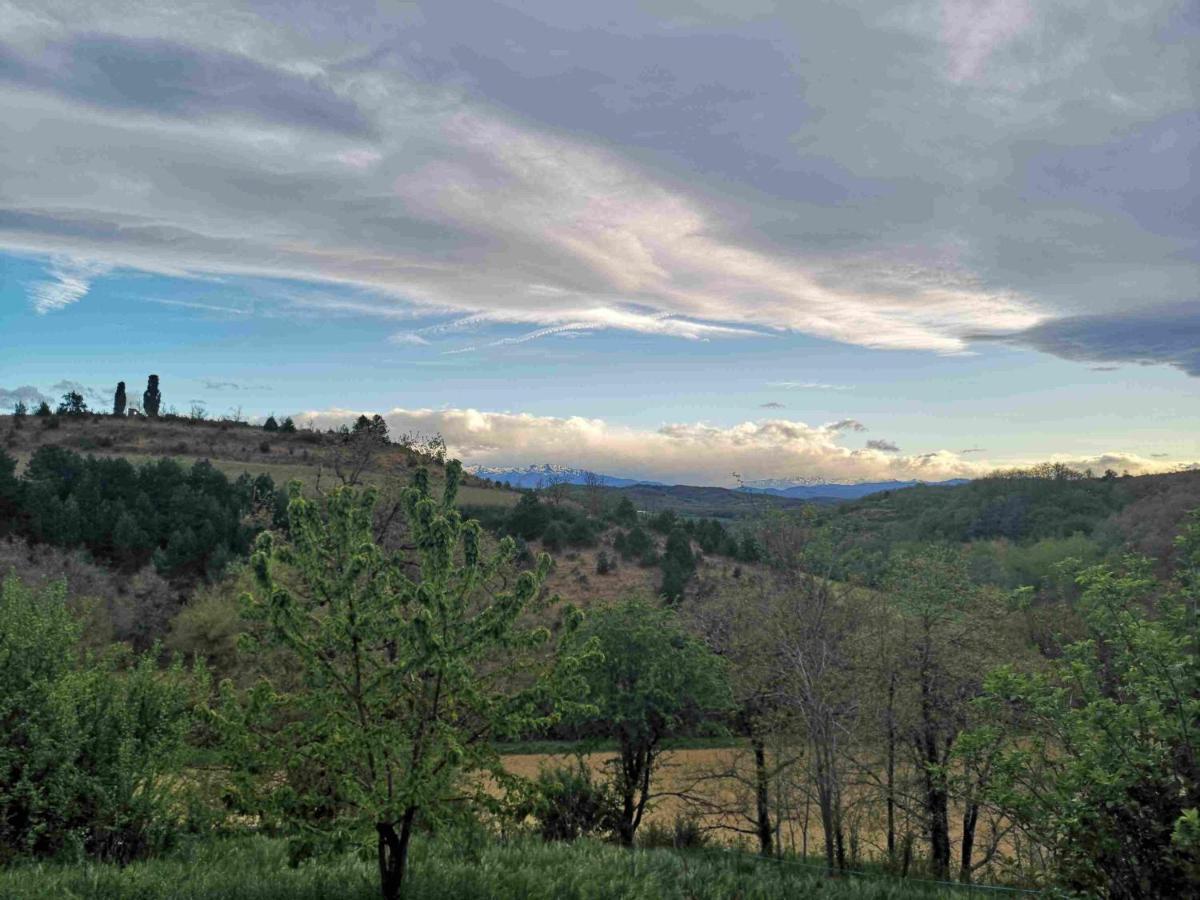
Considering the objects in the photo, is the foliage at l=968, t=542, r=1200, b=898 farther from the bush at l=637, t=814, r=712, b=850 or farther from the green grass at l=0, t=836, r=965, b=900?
the bush at l=637, t=814, r=712, b=850

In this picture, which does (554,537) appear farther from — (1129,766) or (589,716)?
(1129,766)

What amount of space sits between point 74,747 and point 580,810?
10.9 m

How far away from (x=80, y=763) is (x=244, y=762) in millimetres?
5368

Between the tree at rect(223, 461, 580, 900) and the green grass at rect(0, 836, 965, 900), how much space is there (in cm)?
168

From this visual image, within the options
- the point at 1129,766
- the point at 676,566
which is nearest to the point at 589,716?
the point at 1129,766

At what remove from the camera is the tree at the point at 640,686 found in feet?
65.3

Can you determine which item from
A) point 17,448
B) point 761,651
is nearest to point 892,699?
point 761,651

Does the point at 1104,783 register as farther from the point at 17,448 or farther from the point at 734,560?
the point at 17,448

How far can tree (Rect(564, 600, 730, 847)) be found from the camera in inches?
784

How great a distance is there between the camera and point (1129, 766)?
9.58m

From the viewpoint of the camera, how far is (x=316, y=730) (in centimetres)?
941

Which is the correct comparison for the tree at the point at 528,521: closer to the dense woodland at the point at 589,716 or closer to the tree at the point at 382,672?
the dense woodland at the point at 589,716

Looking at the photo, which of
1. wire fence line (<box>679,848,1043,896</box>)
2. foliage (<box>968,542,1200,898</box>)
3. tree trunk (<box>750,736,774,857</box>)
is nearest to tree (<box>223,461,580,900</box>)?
foliage (<box>968,542,1200,898</box>)

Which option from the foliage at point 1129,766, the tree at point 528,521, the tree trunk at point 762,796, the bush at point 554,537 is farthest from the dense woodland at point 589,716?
the tree at point 528,521
